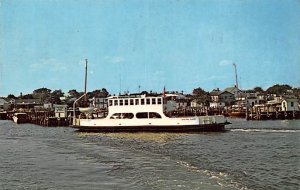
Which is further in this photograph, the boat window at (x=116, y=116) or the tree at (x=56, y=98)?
the tree at (x=56, y=98)

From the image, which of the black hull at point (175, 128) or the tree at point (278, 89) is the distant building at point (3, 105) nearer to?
the tree at point (278, 89)

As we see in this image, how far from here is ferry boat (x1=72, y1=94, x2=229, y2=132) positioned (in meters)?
39.8

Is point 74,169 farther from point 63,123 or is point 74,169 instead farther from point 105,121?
point 63,123

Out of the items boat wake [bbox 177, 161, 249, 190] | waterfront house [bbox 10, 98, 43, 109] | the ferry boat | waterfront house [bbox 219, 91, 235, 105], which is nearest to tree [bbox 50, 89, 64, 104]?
waterfront house [bbox 10, 98, 43, 109]

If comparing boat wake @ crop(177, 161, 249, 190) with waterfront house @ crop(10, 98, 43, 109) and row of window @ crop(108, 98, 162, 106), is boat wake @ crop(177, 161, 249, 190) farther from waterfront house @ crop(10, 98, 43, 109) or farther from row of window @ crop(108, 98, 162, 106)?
waterfront house @ crop(10, 98, 43, 109)

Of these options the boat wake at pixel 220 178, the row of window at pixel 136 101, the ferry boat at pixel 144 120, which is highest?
the row of window at pixel 136 101

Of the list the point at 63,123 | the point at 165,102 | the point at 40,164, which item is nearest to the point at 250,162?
the point at 40,164

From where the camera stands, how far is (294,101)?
7269cm

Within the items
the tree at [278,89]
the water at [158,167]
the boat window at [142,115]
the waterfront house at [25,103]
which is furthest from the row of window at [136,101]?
the tree at [278,89]

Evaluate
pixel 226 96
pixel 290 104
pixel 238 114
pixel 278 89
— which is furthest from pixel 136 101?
pixel 278 89

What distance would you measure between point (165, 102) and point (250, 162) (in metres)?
24.2

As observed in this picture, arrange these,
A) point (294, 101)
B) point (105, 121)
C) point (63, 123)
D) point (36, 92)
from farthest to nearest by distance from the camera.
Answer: point (36, 92), point (294, 101), point (63, 123), point (105, 121)

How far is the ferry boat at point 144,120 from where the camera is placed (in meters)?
39.8

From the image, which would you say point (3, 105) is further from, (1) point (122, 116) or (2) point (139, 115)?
(2) point (139, 115)
